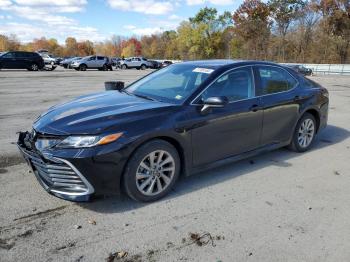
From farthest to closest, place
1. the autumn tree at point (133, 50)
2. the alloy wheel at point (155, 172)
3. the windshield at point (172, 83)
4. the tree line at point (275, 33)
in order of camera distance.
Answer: the autumn tree at point (133, 50)
the tree line at point (275, 33)
the windshield at point (172, 83)
the alloy wheel at point (155, 172)

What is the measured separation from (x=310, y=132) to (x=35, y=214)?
464 cm

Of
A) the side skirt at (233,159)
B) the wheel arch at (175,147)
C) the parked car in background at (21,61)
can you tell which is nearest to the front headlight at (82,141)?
the wheel arch at (175,147)

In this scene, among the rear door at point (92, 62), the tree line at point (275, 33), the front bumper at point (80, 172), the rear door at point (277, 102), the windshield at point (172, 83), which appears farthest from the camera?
the tree line at point (275, 33)

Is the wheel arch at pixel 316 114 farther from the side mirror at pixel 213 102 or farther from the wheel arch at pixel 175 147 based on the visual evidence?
the wheel arch at pixel 175 147

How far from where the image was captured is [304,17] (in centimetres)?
5794

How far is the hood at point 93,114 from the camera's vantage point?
12.8 ft

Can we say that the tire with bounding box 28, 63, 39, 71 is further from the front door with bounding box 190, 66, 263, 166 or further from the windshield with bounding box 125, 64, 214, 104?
the front door with bounding box 190, 66, 263, 166

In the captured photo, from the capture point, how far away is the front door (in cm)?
456

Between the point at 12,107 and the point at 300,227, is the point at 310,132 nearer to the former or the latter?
the point at 300,227

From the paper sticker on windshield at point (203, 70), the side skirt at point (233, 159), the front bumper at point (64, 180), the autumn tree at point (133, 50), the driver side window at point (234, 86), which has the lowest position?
the side skirt at point (233, 159)

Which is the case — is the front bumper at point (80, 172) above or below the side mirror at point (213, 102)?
below

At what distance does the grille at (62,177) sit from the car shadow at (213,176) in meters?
0.26

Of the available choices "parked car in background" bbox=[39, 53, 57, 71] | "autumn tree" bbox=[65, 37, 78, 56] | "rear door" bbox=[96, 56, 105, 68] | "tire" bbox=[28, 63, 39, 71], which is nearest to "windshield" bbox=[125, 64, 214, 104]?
"tire" bbox=[28, 63, 39, 71]

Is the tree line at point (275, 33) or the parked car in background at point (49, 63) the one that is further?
the tree line at point (275, 33)
